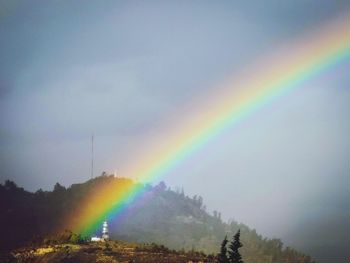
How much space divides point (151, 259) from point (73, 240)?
115 feet

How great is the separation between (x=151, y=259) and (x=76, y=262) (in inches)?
613

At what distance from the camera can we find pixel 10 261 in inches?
6058

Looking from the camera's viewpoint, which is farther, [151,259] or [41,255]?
[41,255]

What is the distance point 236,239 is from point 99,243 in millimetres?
75644

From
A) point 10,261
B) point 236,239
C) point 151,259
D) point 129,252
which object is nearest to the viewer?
point 236,239

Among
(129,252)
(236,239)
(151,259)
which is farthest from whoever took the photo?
(129,252)

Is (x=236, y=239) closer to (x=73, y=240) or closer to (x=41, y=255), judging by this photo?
(x=41, y=255)

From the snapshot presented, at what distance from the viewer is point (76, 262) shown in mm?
136625

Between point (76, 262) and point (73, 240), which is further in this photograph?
Answer: point (73, 240)

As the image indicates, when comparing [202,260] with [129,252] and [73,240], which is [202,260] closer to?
[129,252]

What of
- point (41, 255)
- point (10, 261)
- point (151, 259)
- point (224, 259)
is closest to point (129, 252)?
point (151, 259)

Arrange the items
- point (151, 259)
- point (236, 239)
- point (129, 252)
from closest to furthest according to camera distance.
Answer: point (236, 239)
point (151, 259)
point (129, 252)

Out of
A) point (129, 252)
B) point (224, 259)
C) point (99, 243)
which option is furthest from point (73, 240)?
point (224, 259)

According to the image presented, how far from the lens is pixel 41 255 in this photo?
488 ft
